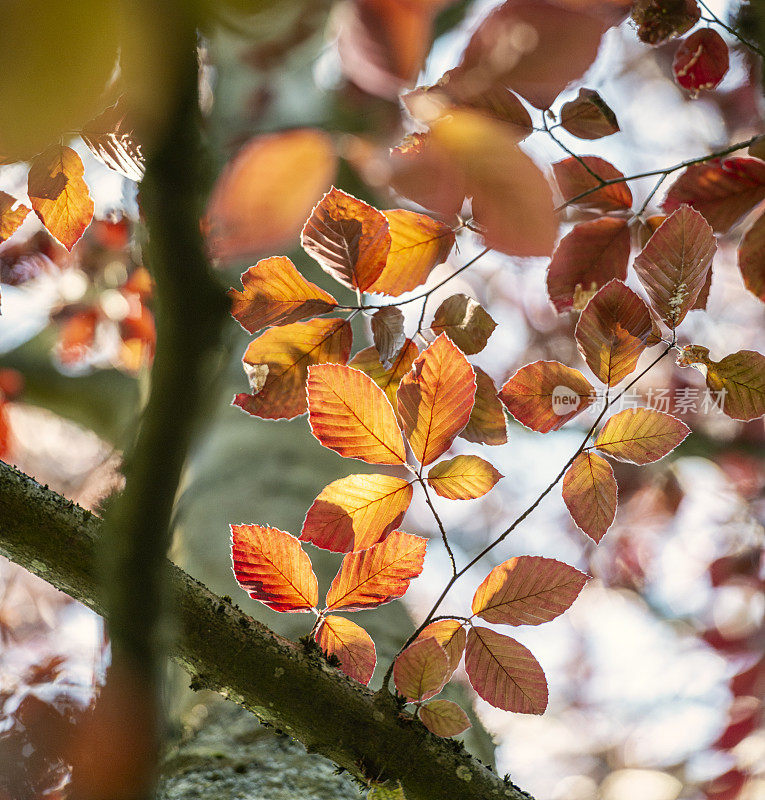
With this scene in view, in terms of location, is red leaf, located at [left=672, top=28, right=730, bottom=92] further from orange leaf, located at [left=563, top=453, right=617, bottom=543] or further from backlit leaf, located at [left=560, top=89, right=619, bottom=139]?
orange leaf, located at [left=563, top=453, right=617, bottom=543]

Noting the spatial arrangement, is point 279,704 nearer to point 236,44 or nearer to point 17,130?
point 17,130

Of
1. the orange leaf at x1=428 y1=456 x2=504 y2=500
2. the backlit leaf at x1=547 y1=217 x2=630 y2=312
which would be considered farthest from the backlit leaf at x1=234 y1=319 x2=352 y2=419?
the backlit leaf at x1=547 y1=217 x2=630 y2=312

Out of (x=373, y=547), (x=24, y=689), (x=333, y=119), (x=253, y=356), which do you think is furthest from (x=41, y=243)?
(x=373, y=547)

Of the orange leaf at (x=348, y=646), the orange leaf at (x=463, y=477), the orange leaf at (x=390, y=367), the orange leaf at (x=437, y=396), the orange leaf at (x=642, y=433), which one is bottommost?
the orange leaf at (x=348, y=646)

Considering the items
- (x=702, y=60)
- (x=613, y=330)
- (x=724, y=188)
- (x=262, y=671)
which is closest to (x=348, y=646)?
(x=262, y=671)

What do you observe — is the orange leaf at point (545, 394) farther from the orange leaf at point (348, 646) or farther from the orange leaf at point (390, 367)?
the orange leaf at point (348, 646)

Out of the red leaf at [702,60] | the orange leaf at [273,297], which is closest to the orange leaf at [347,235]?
the orange leaf at [273,297]
